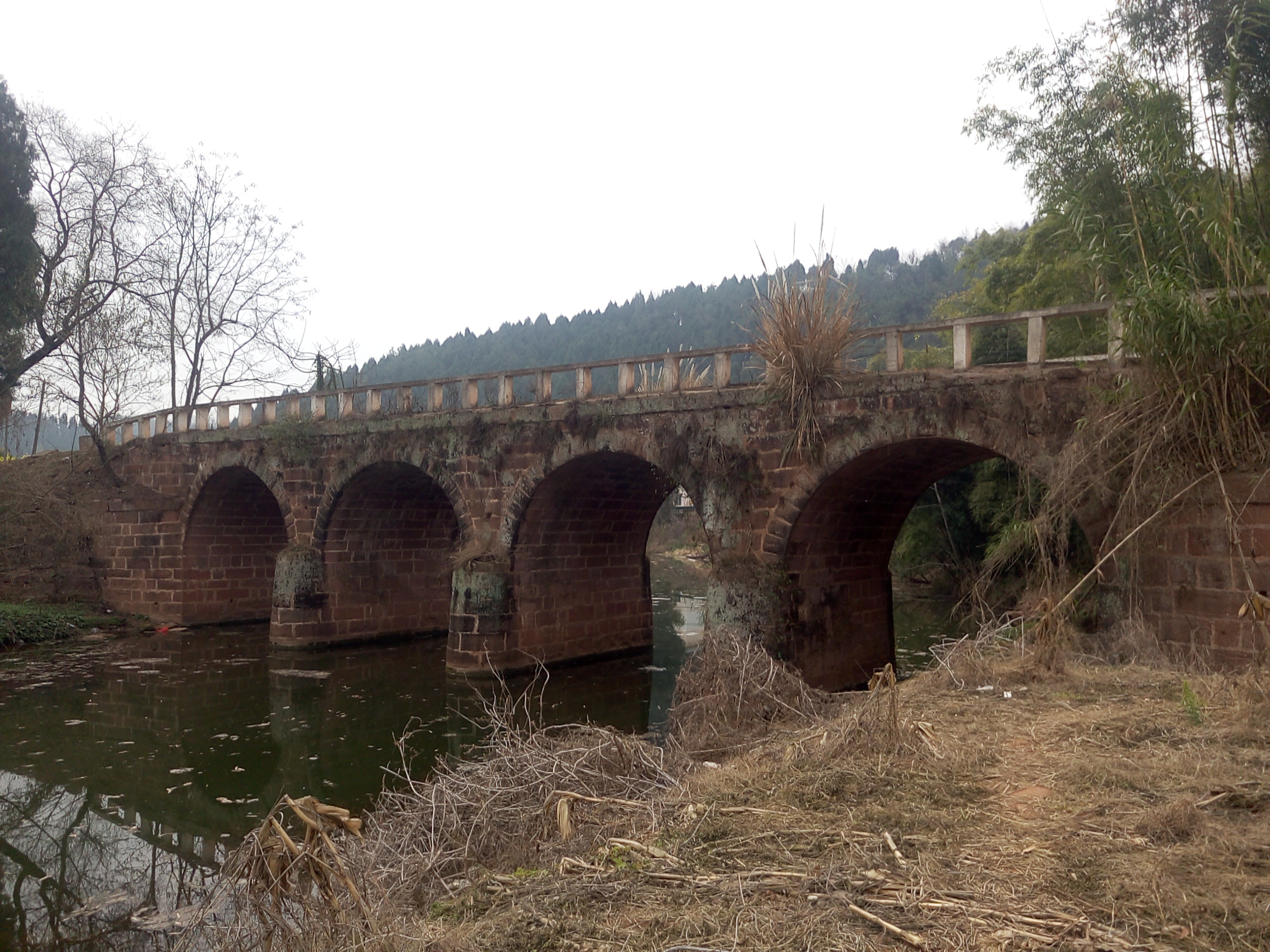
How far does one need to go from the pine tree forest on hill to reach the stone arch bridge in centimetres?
2935

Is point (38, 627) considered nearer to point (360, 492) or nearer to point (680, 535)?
point (360, 492)

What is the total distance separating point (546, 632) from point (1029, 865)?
12.4 metres

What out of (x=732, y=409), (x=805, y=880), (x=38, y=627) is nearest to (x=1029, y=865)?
(x=805, y=880)

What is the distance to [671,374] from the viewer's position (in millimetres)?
13289

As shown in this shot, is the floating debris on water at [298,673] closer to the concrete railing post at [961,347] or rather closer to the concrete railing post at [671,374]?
the concrete railing post at [671,374]

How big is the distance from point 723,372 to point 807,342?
140cm

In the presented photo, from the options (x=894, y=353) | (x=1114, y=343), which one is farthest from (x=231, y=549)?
(x=1114, y=343)

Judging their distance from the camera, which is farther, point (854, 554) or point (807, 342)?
point (854, 554)

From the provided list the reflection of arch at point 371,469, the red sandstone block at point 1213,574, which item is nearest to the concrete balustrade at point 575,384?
the reflection of arch at point 371,469

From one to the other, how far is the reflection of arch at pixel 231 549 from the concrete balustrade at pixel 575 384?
147cm

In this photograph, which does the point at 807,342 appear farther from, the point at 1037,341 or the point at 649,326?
the point at 649,326

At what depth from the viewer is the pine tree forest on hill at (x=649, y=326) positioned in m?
52.3

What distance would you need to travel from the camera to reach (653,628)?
64.7 ft

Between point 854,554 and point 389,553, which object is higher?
point 854,554
